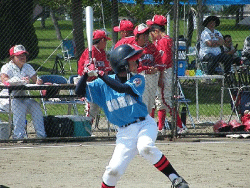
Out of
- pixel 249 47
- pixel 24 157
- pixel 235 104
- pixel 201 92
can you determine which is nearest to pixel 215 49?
pixel 235 104

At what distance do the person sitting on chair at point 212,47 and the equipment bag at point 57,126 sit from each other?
134 inches

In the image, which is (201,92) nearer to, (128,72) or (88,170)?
(88,170)

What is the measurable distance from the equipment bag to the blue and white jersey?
12.6 feet

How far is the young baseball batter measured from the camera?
207 inches

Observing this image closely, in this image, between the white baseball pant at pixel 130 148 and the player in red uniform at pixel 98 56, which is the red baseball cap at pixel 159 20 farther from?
the white baseball pant at pixel 130 148

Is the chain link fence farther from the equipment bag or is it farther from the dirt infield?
the dirt infield

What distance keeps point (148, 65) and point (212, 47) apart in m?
2.85

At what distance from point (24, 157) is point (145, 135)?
3085 mm

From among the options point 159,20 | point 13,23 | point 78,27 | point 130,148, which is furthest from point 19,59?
point 13,23

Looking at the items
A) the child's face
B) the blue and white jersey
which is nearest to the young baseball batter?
the blue and white jersey

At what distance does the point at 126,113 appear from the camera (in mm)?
5441

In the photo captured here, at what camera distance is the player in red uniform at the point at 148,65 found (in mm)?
9172

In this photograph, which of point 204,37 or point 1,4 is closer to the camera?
point 204,37

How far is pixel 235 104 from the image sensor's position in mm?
10594
